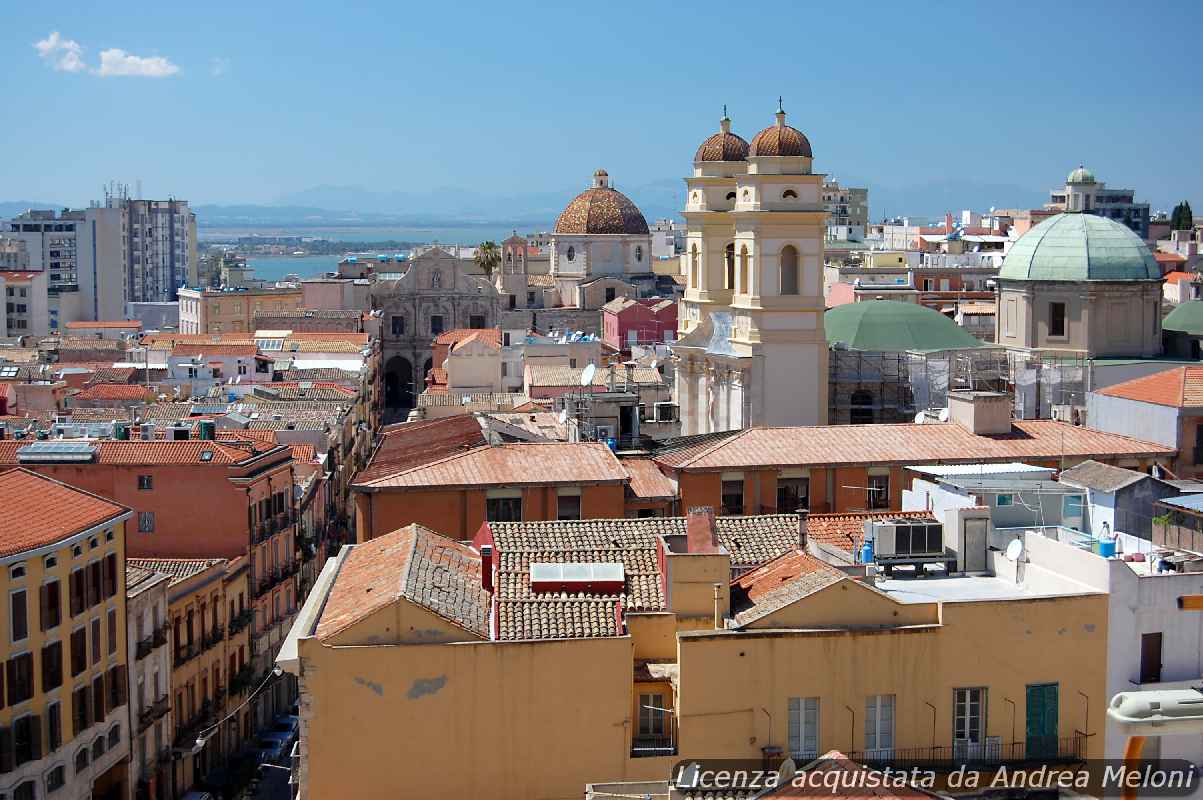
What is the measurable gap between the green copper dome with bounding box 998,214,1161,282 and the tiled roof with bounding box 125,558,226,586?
69.1 feet

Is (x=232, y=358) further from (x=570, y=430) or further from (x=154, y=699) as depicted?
(x=154, y=699)

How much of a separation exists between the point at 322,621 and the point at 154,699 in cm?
1296

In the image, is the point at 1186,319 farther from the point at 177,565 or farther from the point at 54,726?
the point at 54,726

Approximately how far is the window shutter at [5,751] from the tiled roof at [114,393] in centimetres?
2785

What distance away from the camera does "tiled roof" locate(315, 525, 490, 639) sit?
15727 mm

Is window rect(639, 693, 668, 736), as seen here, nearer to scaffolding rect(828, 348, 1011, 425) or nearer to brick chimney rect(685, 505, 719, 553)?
brick chimney rect(685, 505, 719, 553)

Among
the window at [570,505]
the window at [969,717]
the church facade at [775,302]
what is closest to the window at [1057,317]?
the church facade at [775,302]

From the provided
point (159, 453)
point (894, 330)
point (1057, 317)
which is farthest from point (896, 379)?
point (159, 453)

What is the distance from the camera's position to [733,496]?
28.2 m

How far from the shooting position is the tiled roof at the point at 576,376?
48322mm

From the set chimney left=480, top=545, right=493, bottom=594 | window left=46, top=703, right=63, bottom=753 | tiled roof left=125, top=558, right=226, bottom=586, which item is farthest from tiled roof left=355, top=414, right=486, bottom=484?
chimney left=480, top=545, right=493, bottom=594

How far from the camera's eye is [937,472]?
2488 centimetres

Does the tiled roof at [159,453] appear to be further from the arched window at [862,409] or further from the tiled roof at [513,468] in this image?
the arched window at [862,409]

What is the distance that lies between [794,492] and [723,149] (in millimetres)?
17318
